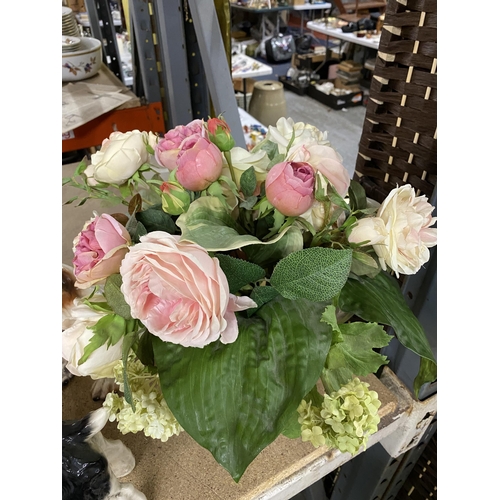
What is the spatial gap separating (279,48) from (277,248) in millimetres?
4563

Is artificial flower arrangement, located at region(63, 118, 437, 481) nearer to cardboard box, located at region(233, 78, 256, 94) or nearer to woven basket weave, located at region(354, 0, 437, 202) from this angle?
woven basket weave, located at region(354, 0, 437, 202)

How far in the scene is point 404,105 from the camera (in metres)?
0.51

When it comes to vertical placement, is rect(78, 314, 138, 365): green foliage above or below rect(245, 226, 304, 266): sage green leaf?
below

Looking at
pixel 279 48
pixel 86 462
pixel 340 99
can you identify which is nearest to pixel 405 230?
pixel 86 462

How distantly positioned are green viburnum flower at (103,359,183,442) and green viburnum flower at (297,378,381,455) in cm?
13

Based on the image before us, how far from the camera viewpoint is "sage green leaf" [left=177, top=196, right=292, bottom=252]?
298 mm

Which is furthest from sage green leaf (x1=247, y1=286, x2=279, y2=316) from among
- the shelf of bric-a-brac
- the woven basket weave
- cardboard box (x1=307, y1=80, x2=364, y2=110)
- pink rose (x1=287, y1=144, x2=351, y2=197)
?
cardboard box (x1=307, y1=80, x2=364, y2=110)

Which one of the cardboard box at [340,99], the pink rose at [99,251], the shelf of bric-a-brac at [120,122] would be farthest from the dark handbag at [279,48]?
the pink rose at [99,251]

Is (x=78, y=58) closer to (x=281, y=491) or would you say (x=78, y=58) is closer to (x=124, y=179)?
(x=124, y=179)

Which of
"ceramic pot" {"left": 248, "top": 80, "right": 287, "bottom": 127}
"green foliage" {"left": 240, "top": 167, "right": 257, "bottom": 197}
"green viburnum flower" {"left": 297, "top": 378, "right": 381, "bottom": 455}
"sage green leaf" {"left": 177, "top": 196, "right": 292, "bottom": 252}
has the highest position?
"green foliage" {"left": 240, "top": 167, "right": 257, "bottom": 197}

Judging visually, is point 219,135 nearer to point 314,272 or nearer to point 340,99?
point 314,272

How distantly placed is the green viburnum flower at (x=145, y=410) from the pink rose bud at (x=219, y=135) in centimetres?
22

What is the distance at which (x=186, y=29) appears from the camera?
84cm
